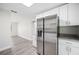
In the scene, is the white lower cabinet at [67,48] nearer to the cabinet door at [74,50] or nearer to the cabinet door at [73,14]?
the cabinet door at [74,50]

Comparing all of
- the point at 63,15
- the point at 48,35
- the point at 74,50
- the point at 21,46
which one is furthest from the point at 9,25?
the point at 74,50

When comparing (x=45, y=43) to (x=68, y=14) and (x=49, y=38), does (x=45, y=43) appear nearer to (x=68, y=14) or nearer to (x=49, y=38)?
(x=49, y=38)

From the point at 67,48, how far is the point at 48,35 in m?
0.46

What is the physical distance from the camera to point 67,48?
1159 mm

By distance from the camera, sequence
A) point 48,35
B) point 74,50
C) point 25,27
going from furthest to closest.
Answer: point 48,35 < point 25,27 < point 74,50

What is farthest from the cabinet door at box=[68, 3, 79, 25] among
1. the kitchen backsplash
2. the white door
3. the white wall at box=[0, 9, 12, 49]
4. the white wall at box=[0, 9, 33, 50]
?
the white wall at box=[0, 9, 12, 49]

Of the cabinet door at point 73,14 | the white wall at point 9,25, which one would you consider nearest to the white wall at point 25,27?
the white wall at point 9,25

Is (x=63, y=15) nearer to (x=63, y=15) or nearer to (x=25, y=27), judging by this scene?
(x=63, y=15)

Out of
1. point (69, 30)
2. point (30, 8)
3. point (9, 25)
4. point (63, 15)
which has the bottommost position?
point (69, 30)

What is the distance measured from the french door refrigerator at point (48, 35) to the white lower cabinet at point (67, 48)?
100 mm

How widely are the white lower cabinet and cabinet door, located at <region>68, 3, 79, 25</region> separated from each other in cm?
43

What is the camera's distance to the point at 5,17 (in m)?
1.13

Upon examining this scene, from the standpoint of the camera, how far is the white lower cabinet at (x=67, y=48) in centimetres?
107

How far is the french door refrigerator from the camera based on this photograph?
50.4 inches
